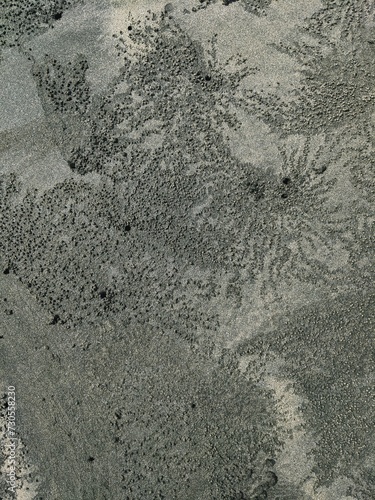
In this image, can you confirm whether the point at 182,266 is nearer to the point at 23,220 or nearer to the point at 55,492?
the point at 23,220

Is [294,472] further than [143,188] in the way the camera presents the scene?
No

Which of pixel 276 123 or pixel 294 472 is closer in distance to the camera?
pixel 294 472

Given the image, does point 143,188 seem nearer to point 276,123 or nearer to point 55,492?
point 276,123

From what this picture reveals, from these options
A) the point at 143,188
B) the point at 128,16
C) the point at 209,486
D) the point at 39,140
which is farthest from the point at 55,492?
the point at 128,16

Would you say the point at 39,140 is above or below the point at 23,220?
above

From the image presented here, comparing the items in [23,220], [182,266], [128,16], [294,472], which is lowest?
[294,472]

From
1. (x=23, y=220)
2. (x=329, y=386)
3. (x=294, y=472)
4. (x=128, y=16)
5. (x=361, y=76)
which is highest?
(x=128, y=16)

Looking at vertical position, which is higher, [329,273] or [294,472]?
[329,273]

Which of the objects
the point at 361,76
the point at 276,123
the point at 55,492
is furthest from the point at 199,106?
the point at 55,492
